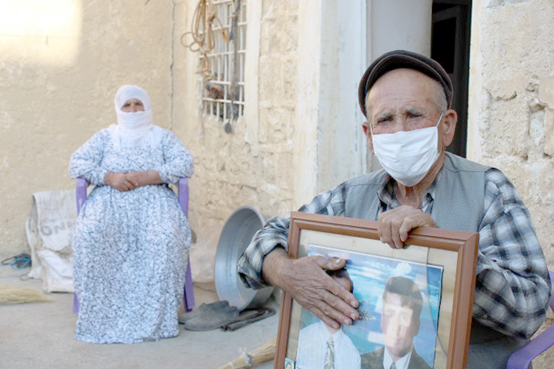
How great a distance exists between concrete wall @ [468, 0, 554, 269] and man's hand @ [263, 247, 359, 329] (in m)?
1.37

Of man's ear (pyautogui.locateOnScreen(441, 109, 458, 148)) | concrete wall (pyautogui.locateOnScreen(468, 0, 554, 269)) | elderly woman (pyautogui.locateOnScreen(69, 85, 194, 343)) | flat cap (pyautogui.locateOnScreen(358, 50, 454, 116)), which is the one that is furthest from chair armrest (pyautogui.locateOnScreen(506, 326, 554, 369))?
elderly woman (pyautogui.locateOnScreen(69, 85, 194, 343))

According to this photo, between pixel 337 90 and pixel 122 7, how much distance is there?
3604 millimetres

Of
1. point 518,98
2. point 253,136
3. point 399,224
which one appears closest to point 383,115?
point 399,224

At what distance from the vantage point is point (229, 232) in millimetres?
5699

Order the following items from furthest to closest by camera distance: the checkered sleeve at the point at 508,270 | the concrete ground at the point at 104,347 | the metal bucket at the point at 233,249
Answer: the metal bucket at the point at 233,249
the concrete ground at the point at 104,347
the checkered sleeve at the point at 508,270

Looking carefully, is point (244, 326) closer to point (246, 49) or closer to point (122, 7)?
point (246, 49)

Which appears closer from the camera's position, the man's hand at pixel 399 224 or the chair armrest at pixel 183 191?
the man's hand at pixel 399 224

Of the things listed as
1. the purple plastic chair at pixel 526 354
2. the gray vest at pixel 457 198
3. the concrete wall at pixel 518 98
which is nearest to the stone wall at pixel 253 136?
the concrete wall at pixel 518 98

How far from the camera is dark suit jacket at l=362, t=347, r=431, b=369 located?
163 centimetres

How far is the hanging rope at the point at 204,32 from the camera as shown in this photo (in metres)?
6.78

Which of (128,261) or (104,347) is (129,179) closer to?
(128,261)

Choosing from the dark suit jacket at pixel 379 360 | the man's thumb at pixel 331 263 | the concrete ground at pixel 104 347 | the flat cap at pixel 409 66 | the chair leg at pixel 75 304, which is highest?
the flat cap at pixel 409 66

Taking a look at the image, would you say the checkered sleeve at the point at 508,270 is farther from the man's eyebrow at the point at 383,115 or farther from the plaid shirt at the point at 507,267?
the man's eyebrow at the point at 383,115

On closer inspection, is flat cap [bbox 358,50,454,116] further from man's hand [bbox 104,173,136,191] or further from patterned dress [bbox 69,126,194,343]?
man's hand [bbox 104,173,136,191]
